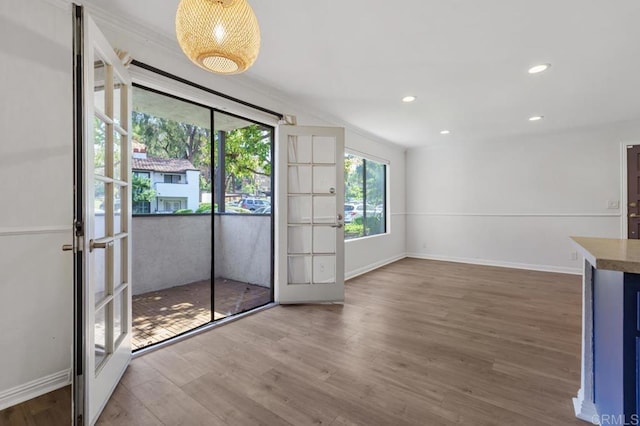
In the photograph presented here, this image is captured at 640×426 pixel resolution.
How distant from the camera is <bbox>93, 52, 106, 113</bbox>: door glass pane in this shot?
155 cm

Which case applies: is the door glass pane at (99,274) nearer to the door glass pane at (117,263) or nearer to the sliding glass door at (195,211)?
the door glass pane at (117,263)

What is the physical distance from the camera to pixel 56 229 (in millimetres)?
1803

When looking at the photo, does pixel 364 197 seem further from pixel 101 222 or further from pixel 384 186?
pixel 101 222

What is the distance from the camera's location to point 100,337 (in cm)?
168

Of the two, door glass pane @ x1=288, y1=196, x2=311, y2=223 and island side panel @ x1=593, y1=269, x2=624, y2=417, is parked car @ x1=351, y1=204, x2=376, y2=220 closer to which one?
door glass pane @ x1=288, y1=196, x2=311, y2=223

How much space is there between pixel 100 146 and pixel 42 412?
1.51 m

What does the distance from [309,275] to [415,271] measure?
8.06ft

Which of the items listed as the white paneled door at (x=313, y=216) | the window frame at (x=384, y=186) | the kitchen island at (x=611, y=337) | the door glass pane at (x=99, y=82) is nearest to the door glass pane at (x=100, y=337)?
the door glass pane at (x=99, y=82)

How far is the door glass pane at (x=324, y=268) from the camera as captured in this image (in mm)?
3518

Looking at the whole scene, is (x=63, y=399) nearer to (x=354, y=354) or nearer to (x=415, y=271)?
(x=354, y=354)

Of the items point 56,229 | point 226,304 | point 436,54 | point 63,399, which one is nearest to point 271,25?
point 436,54

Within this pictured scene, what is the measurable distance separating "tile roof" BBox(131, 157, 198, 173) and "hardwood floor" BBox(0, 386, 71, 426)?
8.55 ft

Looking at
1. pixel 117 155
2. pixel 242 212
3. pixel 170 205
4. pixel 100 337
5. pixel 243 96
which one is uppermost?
pixel 243 96

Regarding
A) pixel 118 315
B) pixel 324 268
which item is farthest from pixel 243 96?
pixel 118 315
